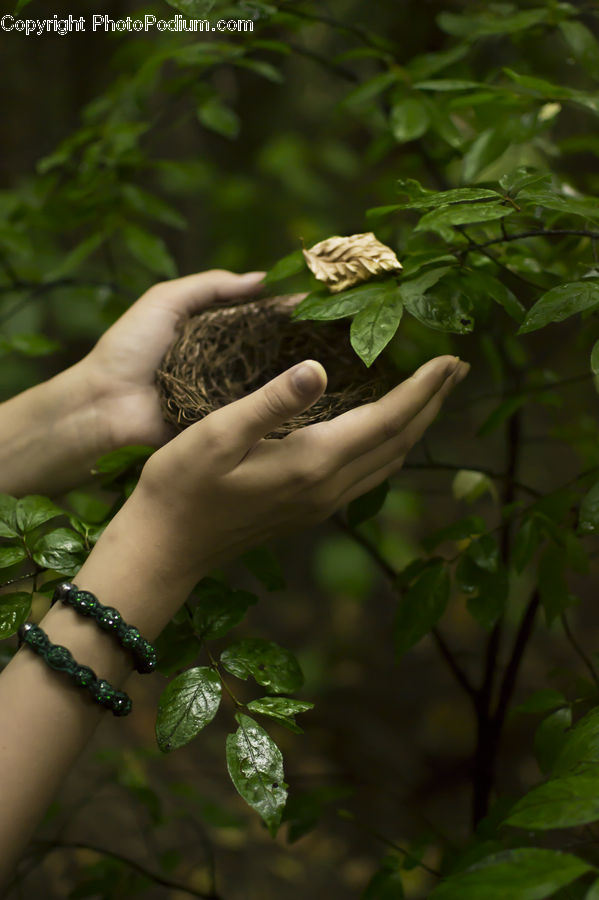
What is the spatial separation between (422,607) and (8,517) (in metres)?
0.42

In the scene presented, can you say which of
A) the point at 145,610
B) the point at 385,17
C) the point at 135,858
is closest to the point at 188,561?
the point at 145,610

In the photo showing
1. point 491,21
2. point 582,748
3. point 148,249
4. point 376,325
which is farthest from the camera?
point 148,249

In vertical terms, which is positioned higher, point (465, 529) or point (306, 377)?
point (306, 377)

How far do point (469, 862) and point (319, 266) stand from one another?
1.87 feet

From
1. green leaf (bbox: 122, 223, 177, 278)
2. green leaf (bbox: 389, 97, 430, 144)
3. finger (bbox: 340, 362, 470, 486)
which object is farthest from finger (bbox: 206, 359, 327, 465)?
green leaf (bbox: 122, 223, 177, 278)

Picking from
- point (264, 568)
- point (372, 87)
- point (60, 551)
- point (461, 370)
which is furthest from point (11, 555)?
point (372, 87)

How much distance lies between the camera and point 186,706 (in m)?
0.57

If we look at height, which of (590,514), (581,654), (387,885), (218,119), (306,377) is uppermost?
(218,119)

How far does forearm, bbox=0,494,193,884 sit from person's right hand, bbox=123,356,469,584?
0.06ft

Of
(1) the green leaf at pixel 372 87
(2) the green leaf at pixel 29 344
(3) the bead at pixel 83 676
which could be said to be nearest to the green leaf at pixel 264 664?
(3) the bead at pixel 83 676

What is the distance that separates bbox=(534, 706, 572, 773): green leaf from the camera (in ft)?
2.19

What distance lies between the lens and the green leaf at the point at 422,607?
0.74 meters

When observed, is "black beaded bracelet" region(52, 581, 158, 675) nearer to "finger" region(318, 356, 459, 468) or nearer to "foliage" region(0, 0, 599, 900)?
"foliage" region(0, 0, 599, 900)

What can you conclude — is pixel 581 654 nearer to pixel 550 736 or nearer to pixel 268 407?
pixel 550 736
